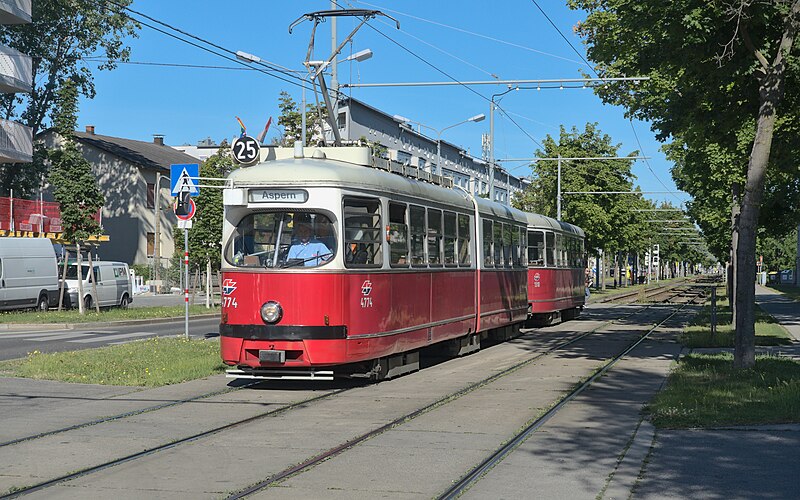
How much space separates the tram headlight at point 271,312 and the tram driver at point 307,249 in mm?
596

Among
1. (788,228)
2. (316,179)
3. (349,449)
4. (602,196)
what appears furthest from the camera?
(602,196)

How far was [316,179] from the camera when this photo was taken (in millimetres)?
13273

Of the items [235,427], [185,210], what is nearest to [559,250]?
[185,210]

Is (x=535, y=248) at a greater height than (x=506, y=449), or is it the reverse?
(x=535, y=248)

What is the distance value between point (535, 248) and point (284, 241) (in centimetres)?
1469

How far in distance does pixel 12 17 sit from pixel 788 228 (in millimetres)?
30329

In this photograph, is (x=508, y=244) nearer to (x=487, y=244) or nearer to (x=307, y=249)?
(x=487, y=244)

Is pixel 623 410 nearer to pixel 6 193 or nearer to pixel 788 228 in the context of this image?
pixel 788 228

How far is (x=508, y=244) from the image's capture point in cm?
2259

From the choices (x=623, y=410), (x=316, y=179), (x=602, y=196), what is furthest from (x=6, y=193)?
(x=623, y=410)

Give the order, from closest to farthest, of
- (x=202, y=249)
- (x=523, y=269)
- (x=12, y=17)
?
(x=523, y=269) < (x=202, y=249) < (x=12, y=17)

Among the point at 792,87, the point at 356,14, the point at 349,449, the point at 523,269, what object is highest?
the point at 356,14

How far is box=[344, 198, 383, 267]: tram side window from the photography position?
1341 cm

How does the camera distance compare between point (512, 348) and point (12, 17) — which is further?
point (12, 17)
